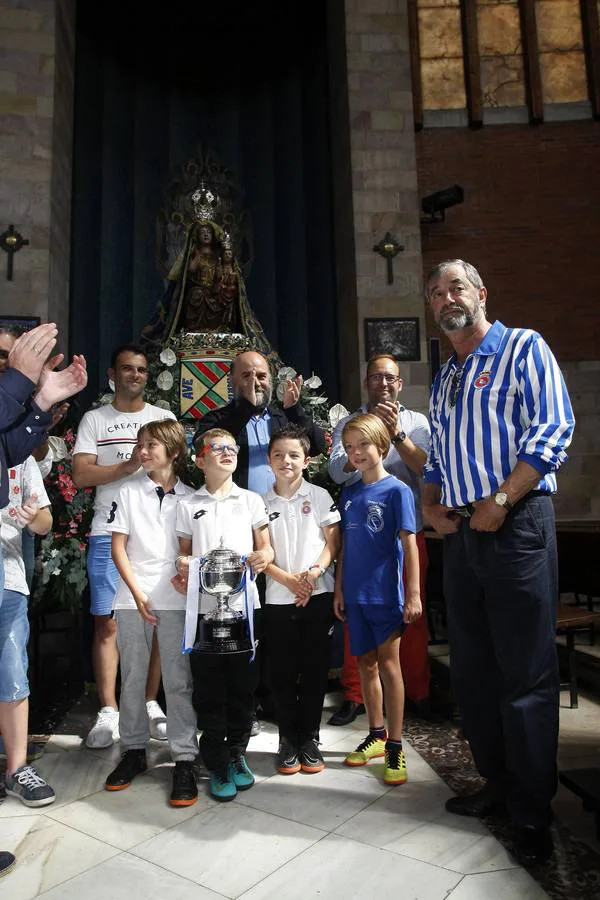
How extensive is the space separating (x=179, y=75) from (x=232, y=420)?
8427 mm

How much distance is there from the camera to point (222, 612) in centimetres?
243

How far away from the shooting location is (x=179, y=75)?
947 cm

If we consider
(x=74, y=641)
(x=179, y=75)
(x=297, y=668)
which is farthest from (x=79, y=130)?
(x=297, y=668)

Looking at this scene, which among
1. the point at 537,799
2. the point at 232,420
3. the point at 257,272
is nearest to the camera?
the point at 537,799

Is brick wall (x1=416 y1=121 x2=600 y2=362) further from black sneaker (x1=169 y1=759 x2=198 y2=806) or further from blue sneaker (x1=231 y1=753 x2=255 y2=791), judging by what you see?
black sneaker (x1=169 y1=759 x2=198 y2=806)

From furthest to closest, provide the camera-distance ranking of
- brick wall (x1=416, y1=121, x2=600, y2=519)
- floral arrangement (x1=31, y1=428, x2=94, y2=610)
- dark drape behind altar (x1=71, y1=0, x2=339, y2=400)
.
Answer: brick wall (x1=416, y1=121, x2=600, y2=519) < dark drape behind altar (x1=71, y1=0, x2=339, y2=400) < floral arrangement (x1=31, y1=428, x2=94, y2=610)

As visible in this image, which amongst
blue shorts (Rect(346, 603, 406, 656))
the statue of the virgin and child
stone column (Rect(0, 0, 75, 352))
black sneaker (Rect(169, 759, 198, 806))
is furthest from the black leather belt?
stone column (Rect(0, 0, 75, 352))

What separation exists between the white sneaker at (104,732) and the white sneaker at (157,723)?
0.17m

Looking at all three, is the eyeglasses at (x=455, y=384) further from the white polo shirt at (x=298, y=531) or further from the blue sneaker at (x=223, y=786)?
the blue sneaker at (x=223, y=786)

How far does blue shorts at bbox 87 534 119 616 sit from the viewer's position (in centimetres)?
318

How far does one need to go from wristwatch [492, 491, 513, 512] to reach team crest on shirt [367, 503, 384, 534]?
759 mm

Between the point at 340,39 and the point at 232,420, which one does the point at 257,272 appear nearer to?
the point at 340,39

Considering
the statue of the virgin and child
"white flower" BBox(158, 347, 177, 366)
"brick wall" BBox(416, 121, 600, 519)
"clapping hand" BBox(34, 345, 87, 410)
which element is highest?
"brick wall" BBox(416, 121, 600, 519)

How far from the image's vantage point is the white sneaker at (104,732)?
3021 mm
